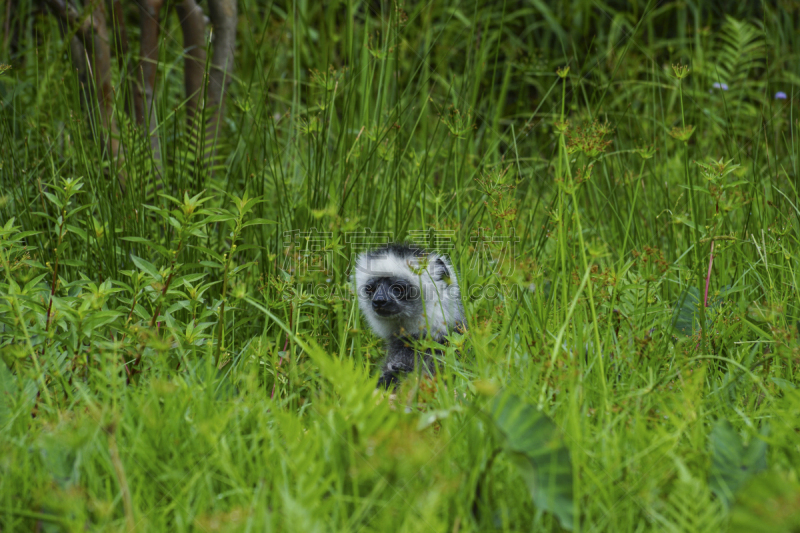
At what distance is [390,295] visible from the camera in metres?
3.85

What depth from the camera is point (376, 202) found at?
12.6 feet

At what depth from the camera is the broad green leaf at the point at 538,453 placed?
61.9 inches

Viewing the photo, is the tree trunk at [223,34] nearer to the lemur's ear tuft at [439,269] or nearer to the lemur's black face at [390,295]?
the lemur's black face at [390,295]

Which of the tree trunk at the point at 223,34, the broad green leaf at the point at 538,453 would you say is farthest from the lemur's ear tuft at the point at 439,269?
the broad green leaf at the point at 538,453

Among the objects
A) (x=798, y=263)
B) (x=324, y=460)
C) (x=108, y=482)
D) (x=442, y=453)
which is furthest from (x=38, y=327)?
(x=798, y=263)

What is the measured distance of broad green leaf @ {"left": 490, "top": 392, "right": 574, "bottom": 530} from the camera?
1572 millimetres

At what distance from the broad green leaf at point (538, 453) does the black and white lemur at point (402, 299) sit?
1.62m

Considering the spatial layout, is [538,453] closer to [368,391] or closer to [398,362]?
[368,391]

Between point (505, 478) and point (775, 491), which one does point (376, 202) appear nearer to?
point (505, 478)

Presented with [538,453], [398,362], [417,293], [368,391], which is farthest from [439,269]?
[538,453]

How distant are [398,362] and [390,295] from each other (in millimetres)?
528

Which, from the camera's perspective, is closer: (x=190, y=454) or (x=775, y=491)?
(x=775, y=491)

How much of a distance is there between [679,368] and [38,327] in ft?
7.66

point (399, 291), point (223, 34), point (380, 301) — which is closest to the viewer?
point (380, 301)
